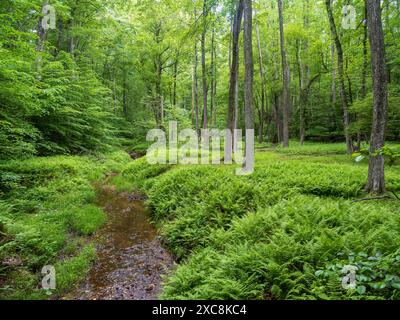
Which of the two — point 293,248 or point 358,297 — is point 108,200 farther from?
point 358,297

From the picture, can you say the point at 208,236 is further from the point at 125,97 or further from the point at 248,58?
the point at 125,97

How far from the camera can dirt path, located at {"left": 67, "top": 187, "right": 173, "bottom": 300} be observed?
4.51 metres

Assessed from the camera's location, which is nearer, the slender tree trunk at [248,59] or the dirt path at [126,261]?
the dirt path at [126,261]

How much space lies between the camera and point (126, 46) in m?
23.5

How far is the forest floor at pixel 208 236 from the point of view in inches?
143

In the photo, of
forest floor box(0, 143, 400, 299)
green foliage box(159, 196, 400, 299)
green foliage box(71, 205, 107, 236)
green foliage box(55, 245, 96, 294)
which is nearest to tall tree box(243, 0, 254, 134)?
forest floor box(0, 143, 400, 299)

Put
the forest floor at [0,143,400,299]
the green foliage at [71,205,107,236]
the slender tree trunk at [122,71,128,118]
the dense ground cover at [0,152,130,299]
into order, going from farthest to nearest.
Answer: the slender tree trunk at [122,71,128,118]
the green foliage at [71,205,107,236]
the dense ground cover at [0,152,130,299]
the forest floor at [0,143,400,299]

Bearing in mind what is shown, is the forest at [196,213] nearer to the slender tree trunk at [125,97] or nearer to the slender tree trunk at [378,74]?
the slender tree trunk at [378,74]

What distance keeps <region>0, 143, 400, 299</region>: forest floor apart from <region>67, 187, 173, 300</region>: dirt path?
3 centimetres

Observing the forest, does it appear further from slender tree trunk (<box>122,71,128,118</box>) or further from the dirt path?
slender tree trunk (<box>122,71,128,118</box>)

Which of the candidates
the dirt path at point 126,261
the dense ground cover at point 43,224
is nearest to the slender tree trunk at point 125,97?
the dense ground cover at point 43,224

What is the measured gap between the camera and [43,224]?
5965 millimetres

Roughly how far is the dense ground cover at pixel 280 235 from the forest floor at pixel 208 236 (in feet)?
0.07
